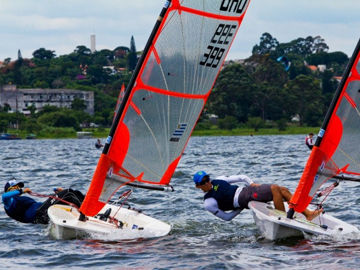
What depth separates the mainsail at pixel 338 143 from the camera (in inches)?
427

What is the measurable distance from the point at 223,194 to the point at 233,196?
0.15m

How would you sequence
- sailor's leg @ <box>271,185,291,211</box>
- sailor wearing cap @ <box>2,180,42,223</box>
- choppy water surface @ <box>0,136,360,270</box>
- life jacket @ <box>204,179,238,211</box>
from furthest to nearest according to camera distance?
sailor wearing cap @ <box>2,180,42,223</box>
life jacket @ <box>204,179,238,211</box>
sailor's leg @ <box>271,185,291,211</box>
choppy water surface @ <box>0,136,360,270</box>

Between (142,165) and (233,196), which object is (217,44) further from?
(233,196)

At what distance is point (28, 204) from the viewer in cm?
1255

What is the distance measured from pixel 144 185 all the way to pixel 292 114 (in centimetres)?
8542

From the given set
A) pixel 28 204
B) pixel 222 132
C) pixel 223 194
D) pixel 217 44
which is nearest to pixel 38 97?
pixel 222 132

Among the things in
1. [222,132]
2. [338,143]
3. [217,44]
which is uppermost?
[217,44]

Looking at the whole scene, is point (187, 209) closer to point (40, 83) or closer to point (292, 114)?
point (292, 114)

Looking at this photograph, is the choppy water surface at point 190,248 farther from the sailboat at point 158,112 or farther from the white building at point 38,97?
the white building at point 38,97

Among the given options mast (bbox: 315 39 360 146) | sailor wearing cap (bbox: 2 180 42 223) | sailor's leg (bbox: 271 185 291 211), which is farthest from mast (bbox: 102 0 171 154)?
mast (bbox: 315 39 360 146)

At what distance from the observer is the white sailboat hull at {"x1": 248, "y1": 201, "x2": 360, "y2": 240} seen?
10.8 m

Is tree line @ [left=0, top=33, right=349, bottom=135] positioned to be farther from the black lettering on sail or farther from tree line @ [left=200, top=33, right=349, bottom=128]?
the black lettering on sail

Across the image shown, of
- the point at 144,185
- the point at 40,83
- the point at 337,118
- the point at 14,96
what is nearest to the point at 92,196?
the point at 144,185

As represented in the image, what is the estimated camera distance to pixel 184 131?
465 inches
